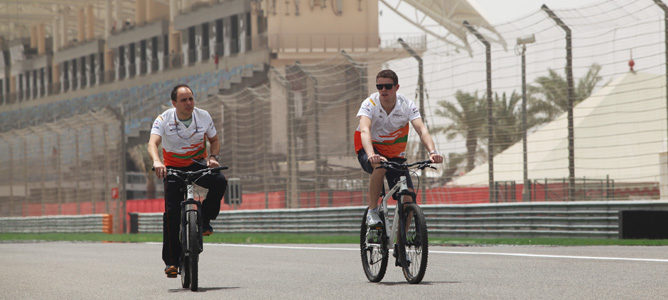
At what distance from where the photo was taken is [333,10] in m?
54.9

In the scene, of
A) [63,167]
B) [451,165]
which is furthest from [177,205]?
[63,167]

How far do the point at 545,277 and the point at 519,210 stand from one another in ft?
25.3

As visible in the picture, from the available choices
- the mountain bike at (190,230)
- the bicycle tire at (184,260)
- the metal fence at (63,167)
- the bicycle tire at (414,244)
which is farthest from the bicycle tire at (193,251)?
the metal fence at (63,167)

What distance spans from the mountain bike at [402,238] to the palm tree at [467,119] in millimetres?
8225

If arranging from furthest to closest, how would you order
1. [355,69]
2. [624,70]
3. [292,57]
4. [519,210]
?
[292,57] → [355,69] → [519,210] → [624,70]

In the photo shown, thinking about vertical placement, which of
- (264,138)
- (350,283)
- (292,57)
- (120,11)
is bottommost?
(350,283)

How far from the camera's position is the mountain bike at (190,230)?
8281mm

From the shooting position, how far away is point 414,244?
7973 millimetres

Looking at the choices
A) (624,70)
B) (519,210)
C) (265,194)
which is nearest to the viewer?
(624,70)

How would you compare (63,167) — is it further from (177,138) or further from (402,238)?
(402,238)

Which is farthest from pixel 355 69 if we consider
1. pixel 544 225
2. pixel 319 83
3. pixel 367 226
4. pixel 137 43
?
pixel 137 43

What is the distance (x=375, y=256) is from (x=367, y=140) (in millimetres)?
933

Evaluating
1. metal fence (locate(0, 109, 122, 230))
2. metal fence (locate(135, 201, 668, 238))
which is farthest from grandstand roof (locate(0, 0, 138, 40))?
metal fence (locate(135, 201, 668, 238))

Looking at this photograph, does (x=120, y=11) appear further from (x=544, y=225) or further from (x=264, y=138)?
(x=544, y=225)
